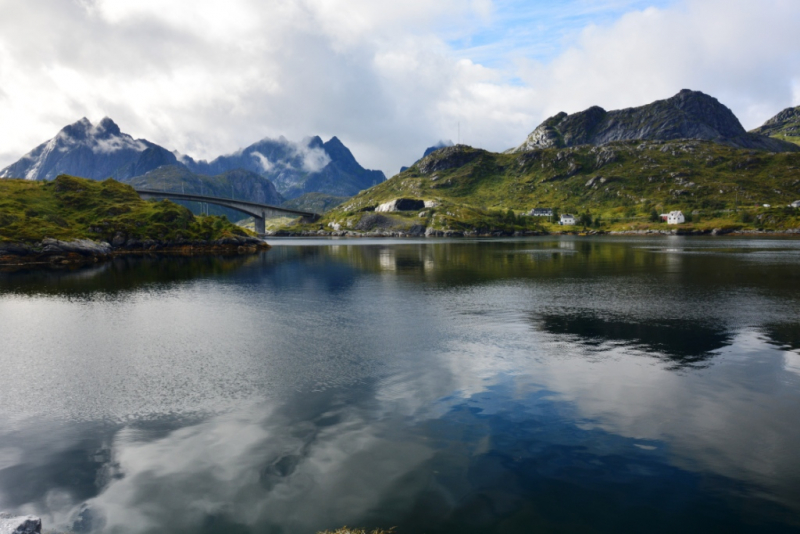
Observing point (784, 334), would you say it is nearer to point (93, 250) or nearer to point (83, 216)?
point (93, 250)

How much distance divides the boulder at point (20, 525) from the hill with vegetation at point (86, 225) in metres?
160

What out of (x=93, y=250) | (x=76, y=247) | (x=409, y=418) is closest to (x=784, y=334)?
(x=409, y=418)

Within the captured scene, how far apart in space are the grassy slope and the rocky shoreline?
382 cm

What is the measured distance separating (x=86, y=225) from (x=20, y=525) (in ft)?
639

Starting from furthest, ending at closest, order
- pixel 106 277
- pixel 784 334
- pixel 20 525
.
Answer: pixel 106 277 → pixel 784 334 → pixel 20 525

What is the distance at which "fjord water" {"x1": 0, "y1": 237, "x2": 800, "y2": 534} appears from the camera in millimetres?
17844

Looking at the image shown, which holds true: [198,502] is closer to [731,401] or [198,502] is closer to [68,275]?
[731,401]

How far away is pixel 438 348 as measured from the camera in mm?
40750

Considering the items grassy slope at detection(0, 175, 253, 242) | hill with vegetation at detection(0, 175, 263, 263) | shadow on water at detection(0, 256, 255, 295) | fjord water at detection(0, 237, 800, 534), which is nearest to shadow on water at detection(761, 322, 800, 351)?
fjord water at detection(0, 237, 800, 534)

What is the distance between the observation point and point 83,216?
175625 mm

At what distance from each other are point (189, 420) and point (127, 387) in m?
9.60

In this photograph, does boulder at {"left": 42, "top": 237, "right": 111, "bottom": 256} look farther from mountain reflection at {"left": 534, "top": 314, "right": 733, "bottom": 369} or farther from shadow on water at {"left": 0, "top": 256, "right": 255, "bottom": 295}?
mountain reflection at {"left": 534, "top": 314, "right": 733, "bottom": 369}

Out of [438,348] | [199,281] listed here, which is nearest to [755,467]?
[438,348]

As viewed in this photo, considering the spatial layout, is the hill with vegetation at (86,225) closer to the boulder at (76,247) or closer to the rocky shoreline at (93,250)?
the boulder at (76,247)
